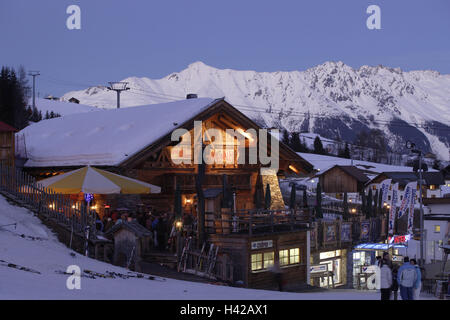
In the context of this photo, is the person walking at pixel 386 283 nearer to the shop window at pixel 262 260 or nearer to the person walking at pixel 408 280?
the person walking at pixel 408 280

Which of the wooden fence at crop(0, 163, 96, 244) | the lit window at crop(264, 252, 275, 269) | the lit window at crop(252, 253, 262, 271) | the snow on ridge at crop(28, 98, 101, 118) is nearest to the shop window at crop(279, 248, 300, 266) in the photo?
the lit window at crop(264, 252, 275, 269)

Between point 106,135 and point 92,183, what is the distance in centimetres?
940

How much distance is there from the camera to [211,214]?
20.6 metres

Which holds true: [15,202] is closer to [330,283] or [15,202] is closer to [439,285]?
[439,285]

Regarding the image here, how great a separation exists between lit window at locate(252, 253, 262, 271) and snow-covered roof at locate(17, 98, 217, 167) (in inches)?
245

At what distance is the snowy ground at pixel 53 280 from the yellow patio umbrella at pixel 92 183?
123 centimetres

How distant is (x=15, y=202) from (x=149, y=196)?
8.73 meters

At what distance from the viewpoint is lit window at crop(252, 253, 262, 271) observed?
20.5 m

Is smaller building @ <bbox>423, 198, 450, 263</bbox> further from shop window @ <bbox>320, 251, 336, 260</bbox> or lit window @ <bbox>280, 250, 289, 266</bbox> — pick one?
lit window @ <bbox>280, 250, 289, 266</bbox>

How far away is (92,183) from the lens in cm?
1736

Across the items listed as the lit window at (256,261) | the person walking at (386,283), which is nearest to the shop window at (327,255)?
the lit window at (256,261)

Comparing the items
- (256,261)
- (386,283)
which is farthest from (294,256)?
(386,283)

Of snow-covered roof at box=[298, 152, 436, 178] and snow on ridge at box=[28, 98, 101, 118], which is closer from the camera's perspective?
snow-covered roof at box=[298, 152, 436, 178]
